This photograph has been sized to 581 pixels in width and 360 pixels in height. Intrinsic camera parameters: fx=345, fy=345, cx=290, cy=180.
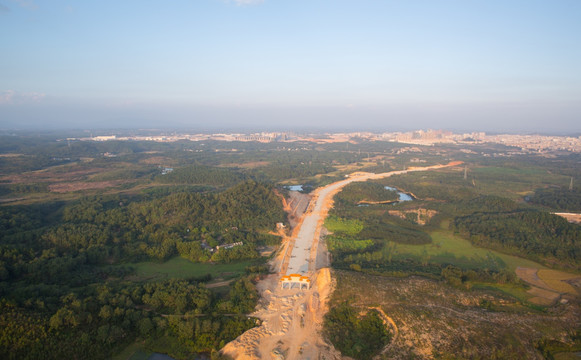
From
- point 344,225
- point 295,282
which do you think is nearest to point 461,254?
point 344,225

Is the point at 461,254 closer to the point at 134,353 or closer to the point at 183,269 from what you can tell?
the point at 183,269

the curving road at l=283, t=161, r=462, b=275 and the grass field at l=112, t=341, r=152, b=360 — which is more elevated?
the curving road at l=283, t=161, r=462, b=275

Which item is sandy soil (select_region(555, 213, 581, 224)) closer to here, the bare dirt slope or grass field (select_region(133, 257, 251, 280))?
the bare dirt slope

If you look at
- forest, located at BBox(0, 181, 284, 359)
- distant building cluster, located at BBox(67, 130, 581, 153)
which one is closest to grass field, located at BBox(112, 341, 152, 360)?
forest, located at BBox(0, 181, 284, 359)

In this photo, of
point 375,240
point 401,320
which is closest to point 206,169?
point 375,240

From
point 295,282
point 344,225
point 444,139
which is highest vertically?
point 444,139
